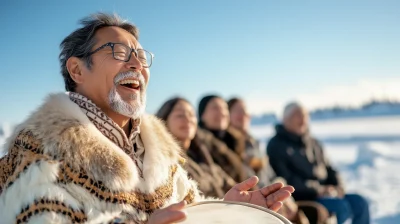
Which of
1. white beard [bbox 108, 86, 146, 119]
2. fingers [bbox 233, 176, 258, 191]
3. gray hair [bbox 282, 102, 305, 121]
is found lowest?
gray hair [bbox 282, 102, 305, 121]

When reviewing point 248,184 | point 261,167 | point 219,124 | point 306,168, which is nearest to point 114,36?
point 248,184

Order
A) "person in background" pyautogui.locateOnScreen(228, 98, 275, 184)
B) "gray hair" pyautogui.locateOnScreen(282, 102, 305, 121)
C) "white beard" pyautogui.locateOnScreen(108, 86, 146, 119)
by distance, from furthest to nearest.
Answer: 1. "gray hair" pyautogui.locateOnScreen(282, 102, 305, 121)
2. "person in background" pyautogui.locateOnScreen(228, 98, 275, 184)
3. "white beard" pyautogui.locateOnScreen(108, 86, 146, 119)

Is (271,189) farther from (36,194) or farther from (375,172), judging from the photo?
(375,172)

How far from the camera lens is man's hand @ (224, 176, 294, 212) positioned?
65.2 inches

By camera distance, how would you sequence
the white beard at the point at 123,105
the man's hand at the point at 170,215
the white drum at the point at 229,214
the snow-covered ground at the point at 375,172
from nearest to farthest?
the man's hand at the point at 170,215, the white drum at the point at 229,214, the white beard at the point at 123,105, the snow-covered ground at the point at 375,172

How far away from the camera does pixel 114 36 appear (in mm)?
1720

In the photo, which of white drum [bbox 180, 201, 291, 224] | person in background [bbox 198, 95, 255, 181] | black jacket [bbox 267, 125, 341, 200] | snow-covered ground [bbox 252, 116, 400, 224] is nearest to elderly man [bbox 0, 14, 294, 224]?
white drum [bbox 180, 201, 291, 224]

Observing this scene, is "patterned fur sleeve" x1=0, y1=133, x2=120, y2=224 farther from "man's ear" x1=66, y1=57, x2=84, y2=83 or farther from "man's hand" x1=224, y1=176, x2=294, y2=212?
"man's hand" x1=224, y1=176, x2=294, y2=212

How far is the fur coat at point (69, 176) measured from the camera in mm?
1308

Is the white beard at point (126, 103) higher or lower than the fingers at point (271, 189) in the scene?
higher

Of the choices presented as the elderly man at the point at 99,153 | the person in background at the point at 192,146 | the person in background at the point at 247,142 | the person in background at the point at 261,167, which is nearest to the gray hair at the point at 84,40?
the elderly man at the point at 99,153

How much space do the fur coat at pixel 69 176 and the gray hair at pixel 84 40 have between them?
199 mm

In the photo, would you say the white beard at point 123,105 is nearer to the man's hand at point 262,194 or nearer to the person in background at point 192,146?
the man's hand at point 262,194

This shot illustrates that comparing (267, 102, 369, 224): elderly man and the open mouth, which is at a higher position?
the open mouth
